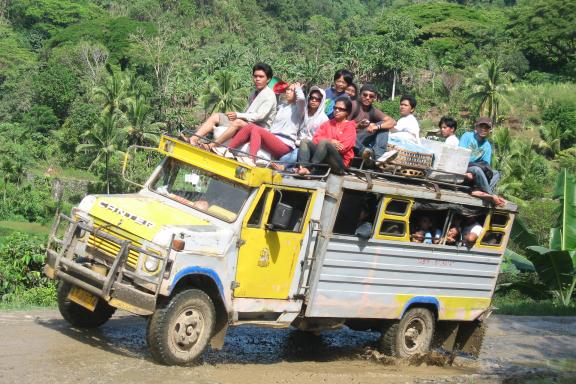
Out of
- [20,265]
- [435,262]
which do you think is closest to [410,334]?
[435,262]

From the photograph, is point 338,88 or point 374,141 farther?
point 338,88

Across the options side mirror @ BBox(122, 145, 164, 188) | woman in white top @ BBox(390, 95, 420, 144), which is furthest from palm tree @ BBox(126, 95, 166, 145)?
woman in white top @ BBox(390, 95, 420, 144)

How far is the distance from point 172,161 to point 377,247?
2.79 m

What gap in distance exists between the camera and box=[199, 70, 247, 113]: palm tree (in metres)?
56.9

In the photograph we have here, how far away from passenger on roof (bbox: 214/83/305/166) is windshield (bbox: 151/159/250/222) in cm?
42

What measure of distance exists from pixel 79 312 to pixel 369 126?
4.44 metres

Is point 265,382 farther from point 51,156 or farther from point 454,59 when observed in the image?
point 454,59

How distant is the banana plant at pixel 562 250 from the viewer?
60.7ft

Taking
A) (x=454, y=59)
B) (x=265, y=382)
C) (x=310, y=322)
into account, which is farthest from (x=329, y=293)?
(x=454, y=59)

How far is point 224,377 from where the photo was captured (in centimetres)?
948

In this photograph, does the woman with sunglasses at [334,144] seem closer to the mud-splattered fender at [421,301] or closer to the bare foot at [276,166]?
the bare foot at [276,166]

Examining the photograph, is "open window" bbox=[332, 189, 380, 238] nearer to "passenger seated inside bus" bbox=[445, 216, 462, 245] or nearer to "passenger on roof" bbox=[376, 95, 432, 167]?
"passenger on roof" bbox=[376, 95, 432, 167]

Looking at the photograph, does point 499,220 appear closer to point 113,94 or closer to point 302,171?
point 302,171

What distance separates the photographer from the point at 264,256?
1006 cm
